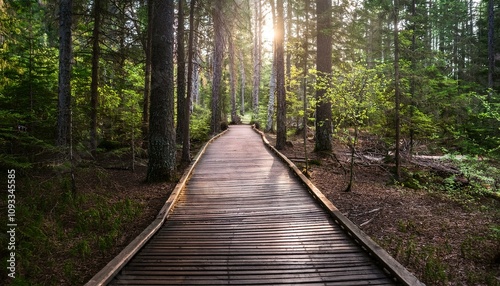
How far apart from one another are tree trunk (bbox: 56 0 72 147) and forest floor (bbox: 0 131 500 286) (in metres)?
1.34

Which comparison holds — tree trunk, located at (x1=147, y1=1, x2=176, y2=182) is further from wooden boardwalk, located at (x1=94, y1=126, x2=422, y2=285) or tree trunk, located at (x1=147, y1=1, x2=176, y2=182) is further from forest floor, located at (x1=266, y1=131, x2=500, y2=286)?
forest floor, located at (x1=266, y1=131, x2=500, y2=286)

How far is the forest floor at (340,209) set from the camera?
418 centimetres

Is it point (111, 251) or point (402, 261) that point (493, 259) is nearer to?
point (402, 261)

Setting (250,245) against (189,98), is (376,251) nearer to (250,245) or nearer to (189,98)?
(250,245)

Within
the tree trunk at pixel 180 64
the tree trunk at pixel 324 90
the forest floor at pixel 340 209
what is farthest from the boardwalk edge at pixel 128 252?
the tree trunk at pixel 324 90

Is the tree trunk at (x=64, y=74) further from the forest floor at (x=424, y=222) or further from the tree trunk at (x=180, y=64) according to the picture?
the forest floor at (x=424, y=222)

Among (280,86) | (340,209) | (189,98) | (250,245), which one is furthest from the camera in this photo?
(280,86)

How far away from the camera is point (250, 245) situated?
474 centimetres

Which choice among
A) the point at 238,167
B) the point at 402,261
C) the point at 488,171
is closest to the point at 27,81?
the point at 238,167

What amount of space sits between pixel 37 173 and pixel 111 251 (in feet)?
16.8

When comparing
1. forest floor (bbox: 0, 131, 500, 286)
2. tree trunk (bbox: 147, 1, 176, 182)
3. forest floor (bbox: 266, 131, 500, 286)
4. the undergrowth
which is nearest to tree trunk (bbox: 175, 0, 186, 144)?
tree trunk (bbox: 147, 1, 176, 182)

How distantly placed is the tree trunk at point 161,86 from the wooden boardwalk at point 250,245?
67.2 inches

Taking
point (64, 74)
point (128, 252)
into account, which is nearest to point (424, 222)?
point (128, 252)

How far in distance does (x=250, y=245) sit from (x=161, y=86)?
18.5 feet
